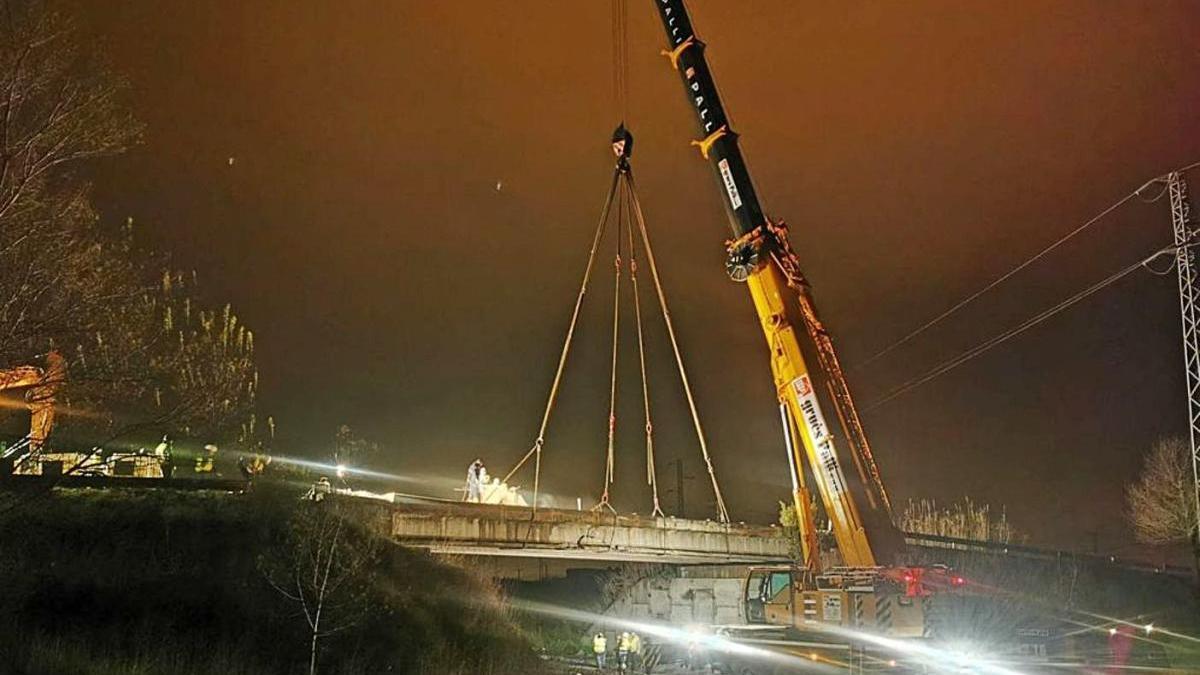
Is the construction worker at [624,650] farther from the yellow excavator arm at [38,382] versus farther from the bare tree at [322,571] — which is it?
the yellow excavator arm at [38,382]

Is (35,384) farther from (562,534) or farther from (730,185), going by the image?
(562,534)

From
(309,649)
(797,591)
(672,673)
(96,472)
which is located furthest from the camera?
(672,673)

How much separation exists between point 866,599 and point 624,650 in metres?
8.86

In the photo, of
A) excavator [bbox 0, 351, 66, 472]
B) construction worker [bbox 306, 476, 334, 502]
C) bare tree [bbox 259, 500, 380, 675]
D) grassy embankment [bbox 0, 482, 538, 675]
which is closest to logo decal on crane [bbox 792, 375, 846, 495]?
grassy embankment [bbox 0, 482, 538, 675]

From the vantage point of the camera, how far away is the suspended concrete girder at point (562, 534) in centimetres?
2997

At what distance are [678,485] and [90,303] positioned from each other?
45796 mm

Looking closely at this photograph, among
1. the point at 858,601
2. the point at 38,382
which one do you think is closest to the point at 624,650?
the point at 858,601

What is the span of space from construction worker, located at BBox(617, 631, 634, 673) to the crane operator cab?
5.54 metres

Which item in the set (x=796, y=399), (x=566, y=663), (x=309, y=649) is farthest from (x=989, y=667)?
(x=309, y=649)

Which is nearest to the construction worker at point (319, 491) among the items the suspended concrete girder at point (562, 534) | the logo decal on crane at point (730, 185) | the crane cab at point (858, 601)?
the suspended concrete girder at point (562, 534)

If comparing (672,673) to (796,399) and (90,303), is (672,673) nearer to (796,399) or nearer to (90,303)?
(796,399)

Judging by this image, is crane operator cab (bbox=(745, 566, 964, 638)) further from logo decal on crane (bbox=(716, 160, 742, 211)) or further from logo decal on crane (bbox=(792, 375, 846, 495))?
logo decal on crane (bbox=(716, 160, 742, 211))

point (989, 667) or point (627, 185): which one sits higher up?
point (627, 185)

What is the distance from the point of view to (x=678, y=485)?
190 feet
